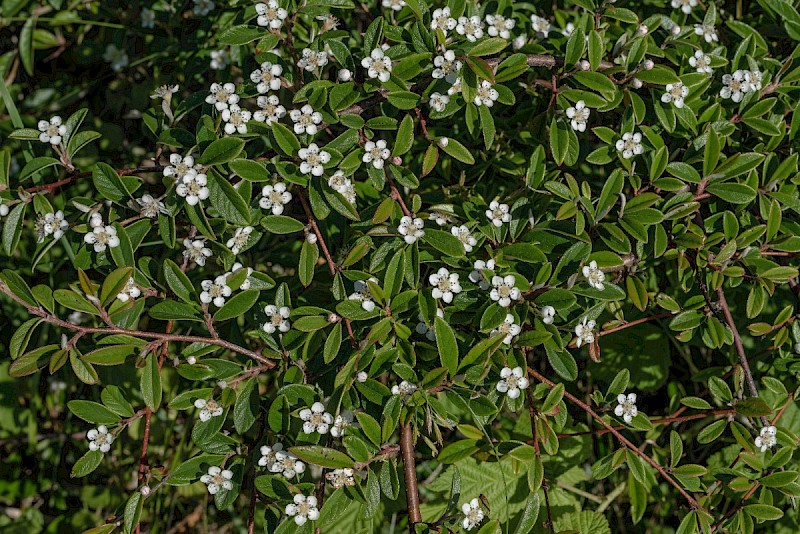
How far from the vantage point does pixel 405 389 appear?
1817 millimetres

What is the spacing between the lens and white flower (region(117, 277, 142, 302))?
72.3 inches

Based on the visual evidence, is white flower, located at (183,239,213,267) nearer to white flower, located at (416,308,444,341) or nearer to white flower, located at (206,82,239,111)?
white flower, located at (206,82,239,111)

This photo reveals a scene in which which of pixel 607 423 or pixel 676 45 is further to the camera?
pixel 676 45

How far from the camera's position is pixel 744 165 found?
203cm

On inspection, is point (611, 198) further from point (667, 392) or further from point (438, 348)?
point (667, 392)

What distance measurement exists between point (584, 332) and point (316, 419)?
77cm

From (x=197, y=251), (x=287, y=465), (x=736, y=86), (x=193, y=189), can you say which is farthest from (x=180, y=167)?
(x=736, y=86)

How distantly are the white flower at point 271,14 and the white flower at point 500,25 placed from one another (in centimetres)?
62

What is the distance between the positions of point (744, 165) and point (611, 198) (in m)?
0.41

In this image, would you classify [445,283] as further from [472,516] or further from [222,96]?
[222,96]

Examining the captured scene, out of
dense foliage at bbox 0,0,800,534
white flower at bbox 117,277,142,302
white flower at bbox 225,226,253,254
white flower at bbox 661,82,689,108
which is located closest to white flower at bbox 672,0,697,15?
dense foliage at bbox 0,0,800,534

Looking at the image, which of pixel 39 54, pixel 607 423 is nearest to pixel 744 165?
pixel 607 423

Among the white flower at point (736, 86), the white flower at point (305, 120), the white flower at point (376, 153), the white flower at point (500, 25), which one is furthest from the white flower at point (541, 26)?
the white flower at point (305, 120)

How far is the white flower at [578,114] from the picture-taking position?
2.01 meters
